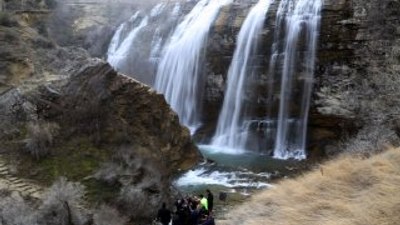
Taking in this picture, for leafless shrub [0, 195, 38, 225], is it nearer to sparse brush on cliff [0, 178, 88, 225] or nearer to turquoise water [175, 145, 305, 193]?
sparse brush on cliff [0, 178, 88, 225]

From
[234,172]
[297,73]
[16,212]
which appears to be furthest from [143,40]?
[16,212]

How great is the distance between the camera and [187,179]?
22.2 meters

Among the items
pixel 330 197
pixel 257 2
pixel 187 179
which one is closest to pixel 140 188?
pixel 187 179

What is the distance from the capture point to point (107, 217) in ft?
50.8

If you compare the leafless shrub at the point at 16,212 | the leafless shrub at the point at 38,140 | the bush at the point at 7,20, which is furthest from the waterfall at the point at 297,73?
the leafless shrub at the point at 16,212

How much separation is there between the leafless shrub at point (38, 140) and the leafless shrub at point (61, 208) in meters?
3.07

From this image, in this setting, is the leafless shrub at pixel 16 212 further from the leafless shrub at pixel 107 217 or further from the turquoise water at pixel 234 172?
the turquoise water at pixel 234 172

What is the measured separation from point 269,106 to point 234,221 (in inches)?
743

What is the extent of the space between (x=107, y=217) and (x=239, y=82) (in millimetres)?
15746

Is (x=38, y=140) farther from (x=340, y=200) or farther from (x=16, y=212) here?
(x=340, y=200)

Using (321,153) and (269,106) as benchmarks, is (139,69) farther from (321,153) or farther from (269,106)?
(321,153)

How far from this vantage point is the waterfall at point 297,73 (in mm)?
28031

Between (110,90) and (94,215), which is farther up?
(110,90)

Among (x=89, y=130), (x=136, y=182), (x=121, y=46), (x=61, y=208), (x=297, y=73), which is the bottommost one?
(x=61, y=208)
